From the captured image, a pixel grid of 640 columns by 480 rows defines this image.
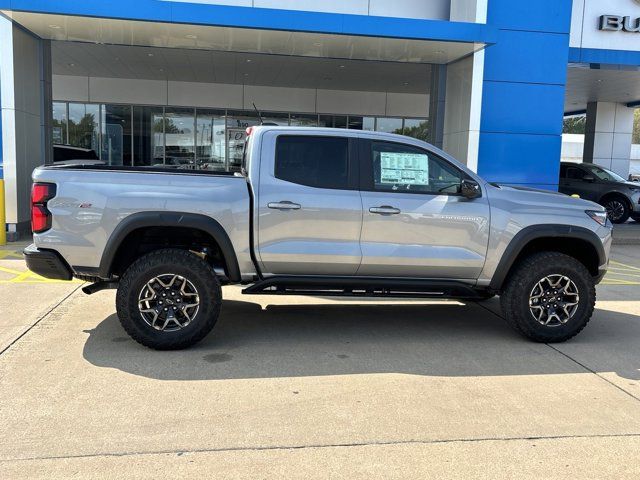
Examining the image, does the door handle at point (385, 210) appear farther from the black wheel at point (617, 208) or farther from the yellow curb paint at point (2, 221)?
the black wheel at point (617, 208)

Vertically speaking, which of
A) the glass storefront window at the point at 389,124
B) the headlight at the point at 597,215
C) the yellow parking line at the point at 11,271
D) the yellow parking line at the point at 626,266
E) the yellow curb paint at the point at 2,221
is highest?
the glass storefront window at the point at 389,124

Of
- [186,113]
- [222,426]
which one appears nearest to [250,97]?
[186,113]

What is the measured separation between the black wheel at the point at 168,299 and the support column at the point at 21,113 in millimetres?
7190

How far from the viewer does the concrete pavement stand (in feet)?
10.6

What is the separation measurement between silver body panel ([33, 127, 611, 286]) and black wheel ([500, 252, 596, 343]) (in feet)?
0.98

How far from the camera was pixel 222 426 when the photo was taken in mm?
3639

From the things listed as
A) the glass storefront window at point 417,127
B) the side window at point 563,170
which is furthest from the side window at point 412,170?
the glass storefront window at point 417,127

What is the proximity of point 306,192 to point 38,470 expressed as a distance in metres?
3.02

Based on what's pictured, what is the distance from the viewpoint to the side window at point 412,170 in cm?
537

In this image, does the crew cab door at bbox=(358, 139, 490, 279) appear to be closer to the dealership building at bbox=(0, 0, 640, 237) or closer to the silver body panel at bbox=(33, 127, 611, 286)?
the silver body panel at bbox=(33, 127, 611, 286)

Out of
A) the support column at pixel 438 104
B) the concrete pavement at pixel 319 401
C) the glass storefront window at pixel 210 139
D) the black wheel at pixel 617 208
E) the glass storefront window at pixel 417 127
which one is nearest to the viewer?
the concrete pavement at pixel 319 401

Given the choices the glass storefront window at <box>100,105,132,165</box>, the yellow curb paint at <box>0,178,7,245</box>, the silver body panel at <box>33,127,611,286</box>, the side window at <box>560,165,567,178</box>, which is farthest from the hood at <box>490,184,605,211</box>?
the glass storefront window at <box>100,105,132,165</box>

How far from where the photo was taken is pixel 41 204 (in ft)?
15.9

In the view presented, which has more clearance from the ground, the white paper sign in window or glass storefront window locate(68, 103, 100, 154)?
glass storefront window locate(68, 103, 100, 154)
